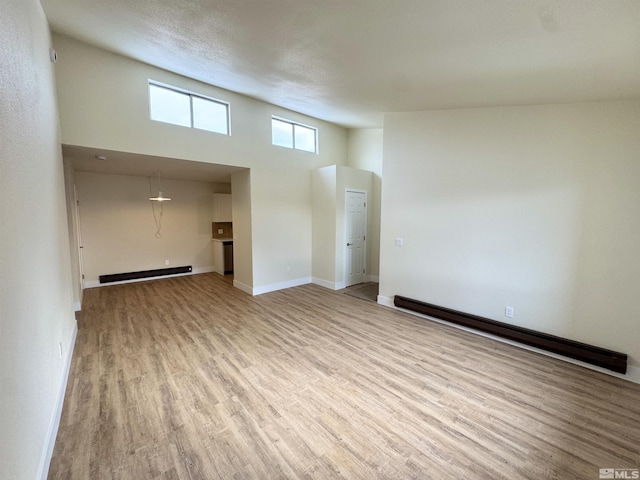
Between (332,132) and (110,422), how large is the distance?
6.31 meters

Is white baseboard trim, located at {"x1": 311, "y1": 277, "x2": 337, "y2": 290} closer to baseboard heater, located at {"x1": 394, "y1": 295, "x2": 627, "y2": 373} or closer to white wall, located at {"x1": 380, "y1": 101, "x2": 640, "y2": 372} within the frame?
white wall, located at {"x1": 380, "y1": 101, "x2": 640, "y2": 372}

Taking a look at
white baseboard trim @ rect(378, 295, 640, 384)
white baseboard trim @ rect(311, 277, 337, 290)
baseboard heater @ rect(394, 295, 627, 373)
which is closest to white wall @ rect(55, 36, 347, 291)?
white baseboard trim @ rect(311, 277, 337, 290)

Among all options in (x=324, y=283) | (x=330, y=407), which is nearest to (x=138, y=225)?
(x=324, y=283)

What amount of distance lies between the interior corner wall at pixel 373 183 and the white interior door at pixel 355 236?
20cm

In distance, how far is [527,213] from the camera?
10.8 ft

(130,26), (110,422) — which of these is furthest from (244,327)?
(130,26)

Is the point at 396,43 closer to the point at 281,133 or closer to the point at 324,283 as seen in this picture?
the point at 281,133

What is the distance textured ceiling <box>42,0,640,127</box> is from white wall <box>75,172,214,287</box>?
11.1 feet

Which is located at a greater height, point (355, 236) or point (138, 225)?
point (138, 225)

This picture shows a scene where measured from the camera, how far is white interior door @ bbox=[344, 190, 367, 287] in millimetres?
5922

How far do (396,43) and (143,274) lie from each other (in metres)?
6.86

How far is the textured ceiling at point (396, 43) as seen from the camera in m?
1.92

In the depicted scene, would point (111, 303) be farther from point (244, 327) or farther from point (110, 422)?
point (110, 422)

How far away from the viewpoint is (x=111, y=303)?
15.9 ft
